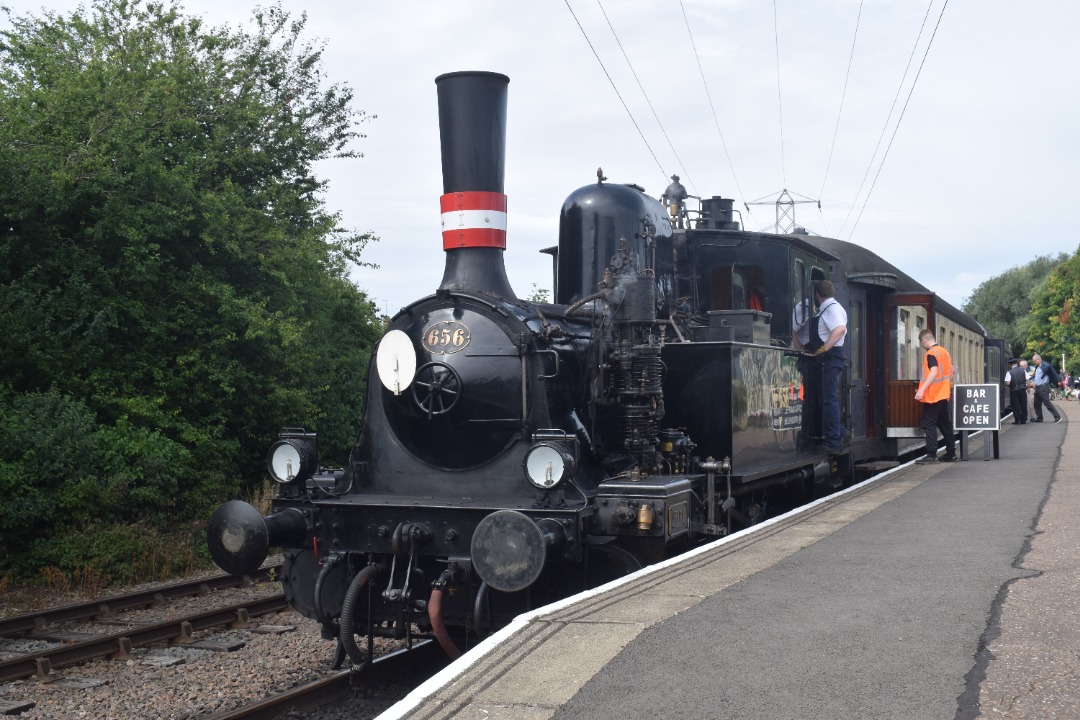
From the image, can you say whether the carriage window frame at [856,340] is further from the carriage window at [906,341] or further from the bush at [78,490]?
the bush at [78,490]

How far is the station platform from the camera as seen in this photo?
11.2ft

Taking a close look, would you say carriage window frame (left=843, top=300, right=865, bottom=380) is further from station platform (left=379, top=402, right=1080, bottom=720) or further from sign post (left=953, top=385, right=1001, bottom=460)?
station platform (left=379, top=402, right=1080, bottom=720)

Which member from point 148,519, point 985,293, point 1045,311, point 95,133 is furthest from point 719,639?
point 985,293

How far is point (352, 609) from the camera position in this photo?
5.77m

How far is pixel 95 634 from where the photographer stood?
7957mm

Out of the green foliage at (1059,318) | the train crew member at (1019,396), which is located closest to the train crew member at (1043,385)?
the train crew member at (1019,396)

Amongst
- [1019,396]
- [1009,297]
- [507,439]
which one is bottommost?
[507,439]

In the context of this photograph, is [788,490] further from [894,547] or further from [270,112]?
[270,112]

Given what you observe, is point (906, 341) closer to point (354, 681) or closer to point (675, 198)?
point (675, 198)

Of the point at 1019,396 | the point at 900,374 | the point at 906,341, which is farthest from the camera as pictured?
the point at 1019,396

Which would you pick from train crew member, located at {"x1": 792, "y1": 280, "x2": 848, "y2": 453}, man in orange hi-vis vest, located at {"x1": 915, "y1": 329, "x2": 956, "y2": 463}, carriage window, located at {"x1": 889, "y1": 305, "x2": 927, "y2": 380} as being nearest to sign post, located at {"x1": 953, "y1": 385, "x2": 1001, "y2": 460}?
man in orange hi-vis vest, located at {"x1": 915, "y1": 329, "x2": 956, "y2": 463}

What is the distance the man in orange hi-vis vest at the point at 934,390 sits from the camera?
11672 millimetres

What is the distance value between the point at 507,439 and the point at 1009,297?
300ft

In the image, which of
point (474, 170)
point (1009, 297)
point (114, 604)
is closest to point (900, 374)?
point (474, 170)
